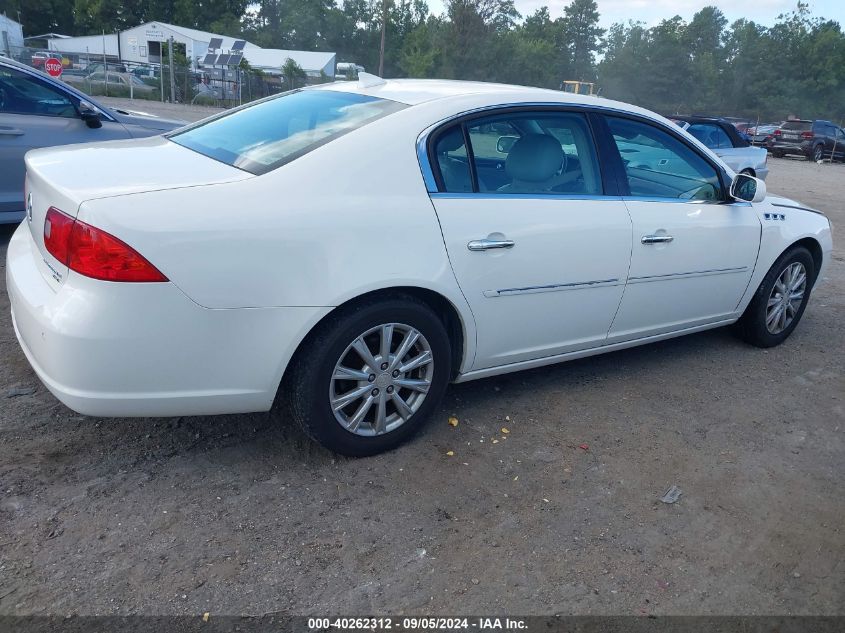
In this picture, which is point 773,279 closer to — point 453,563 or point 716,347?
point 716,347

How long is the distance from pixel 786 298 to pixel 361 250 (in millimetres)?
3415

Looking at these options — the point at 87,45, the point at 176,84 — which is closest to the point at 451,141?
the point at 176,84

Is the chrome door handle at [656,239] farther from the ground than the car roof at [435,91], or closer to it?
closer to it

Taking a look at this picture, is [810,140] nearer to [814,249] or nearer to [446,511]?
[814,249]

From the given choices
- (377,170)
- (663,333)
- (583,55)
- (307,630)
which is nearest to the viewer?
(307,630)

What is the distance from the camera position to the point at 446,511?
2830 millimetres

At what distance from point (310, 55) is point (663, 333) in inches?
2293

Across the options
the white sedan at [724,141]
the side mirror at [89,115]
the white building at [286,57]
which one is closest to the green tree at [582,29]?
the white building at [286,57]

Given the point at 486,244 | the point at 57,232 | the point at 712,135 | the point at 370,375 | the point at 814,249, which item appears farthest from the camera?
the point at 712,135

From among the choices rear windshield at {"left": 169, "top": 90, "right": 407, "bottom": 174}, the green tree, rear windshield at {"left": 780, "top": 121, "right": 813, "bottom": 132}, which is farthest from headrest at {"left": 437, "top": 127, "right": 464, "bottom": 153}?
the green tree

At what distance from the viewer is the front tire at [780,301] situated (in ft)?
15.5

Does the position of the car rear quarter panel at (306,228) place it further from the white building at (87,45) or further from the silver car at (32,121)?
the white building at (87,45)

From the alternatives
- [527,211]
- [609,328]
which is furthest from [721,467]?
[527,211]

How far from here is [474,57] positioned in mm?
57500
